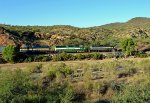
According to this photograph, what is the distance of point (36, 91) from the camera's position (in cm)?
2731

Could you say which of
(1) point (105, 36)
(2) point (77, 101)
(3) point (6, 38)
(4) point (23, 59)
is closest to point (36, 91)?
(2) point (77, 101)

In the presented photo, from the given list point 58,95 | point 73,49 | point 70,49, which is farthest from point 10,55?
point 58,95

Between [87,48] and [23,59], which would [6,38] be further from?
[23,59]

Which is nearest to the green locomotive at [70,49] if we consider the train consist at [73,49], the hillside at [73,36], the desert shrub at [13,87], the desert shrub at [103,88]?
the train consist at [73,49]

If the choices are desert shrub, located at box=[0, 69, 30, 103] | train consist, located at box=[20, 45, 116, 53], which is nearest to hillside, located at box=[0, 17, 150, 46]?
train consist, located at box=[20, 45, 116, 53]

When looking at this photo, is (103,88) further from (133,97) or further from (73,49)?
(73,49)

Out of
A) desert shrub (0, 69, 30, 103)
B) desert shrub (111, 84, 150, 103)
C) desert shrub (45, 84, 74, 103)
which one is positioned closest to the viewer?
desert shrub (0, 69, 30, 103)

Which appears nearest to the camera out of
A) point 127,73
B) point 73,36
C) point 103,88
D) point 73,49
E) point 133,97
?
point 133,97

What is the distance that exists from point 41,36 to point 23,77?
132091mm

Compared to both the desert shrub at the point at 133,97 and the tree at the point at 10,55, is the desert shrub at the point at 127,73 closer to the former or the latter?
the desert shrub at the point at 133,97

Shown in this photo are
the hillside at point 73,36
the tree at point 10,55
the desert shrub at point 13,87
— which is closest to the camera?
the desert shrub at point 13,87

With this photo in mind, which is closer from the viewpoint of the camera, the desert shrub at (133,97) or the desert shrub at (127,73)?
the desert shrub at (133,97)

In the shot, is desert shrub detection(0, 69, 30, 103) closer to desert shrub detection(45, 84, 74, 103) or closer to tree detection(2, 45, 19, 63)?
desert shrub detection(45, 84, 74, 103)

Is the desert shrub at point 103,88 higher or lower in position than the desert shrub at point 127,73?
higher
